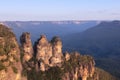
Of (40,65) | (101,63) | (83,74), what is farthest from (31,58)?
(101,63)

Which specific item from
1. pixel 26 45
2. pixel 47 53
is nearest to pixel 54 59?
pixel 47 53

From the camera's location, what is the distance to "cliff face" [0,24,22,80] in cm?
6660

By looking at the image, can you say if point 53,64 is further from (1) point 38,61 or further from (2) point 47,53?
(1) point 38,61

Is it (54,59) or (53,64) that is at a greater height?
(54,59)

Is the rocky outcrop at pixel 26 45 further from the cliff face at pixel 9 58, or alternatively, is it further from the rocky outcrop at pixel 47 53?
the cliff face at pixel 9 58

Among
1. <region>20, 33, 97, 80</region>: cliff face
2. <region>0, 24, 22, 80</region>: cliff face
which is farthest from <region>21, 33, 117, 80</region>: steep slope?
<region>0, 24, 22, 80</region>: cliff face

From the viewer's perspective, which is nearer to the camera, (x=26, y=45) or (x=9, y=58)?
(x=9, y=58)

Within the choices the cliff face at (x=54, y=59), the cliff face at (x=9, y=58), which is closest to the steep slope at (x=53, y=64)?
the cliff face at (x=54, y=59)

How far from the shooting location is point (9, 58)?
6856cm

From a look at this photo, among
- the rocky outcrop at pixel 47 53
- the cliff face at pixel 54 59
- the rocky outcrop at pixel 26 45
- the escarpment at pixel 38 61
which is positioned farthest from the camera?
the rocky outcrop at pixel 47 53

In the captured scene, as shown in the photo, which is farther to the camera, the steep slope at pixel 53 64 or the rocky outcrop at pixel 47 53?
the rocky outcrop at pixel 47 53

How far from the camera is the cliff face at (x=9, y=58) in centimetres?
6660

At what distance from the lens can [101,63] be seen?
19762 cm

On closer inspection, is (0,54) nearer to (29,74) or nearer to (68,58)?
(29,74)
